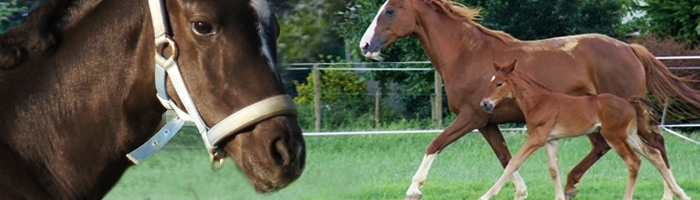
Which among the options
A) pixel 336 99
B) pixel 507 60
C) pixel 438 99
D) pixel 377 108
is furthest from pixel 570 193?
pixel 336 99

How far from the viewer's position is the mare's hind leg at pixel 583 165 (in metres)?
7.87

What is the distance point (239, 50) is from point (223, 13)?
8cm

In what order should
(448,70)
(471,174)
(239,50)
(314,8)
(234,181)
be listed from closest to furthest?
(239,50) → (234,181) → (314,8) → (448,70) → (471,174)

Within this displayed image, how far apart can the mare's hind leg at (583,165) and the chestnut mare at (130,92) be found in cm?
618

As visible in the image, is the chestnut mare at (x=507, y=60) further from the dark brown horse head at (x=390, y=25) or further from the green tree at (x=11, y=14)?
the green tree at (x=11, y=14)

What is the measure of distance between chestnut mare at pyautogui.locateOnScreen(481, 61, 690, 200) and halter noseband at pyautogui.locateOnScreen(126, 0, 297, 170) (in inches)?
217

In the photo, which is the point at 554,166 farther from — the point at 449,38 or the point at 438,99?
the point at 438,99

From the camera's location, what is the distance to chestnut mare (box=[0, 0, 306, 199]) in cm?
182

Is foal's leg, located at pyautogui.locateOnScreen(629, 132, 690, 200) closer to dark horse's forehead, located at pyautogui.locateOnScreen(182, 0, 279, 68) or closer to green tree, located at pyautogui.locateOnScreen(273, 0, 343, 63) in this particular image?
green tree, located at pyautogui.locateOnScreen(273, 0, 343, 63)

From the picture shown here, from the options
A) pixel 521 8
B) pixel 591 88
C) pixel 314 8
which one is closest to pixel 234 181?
pixel 314 8

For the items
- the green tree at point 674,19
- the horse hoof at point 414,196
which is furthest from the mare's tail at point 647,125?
the green tree at point 674,19

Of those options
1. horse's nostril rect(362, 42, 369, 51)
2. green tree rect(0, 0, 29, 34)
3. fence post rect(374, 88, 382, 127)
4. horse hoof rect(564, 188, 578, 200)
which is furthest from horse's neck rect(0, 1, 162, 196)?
fence post rect(374, 88, 382, 127)

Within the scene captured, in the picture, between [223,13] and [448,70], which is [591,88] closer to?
[448,70]

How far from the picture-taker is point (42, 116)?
2053mm
